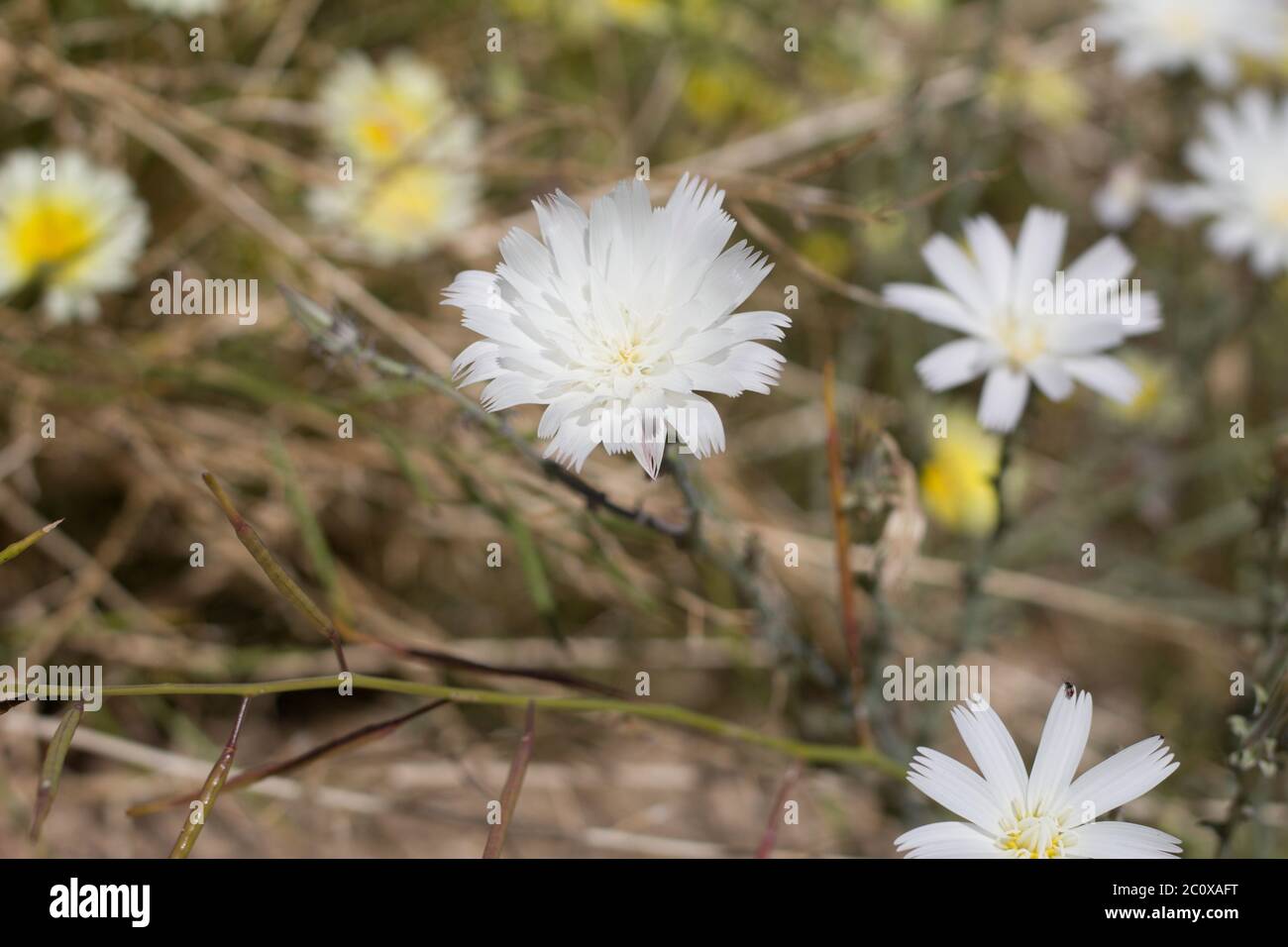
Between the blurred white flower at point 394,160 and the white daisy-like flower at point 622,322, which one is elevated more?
the blurred white flower at point 394,160

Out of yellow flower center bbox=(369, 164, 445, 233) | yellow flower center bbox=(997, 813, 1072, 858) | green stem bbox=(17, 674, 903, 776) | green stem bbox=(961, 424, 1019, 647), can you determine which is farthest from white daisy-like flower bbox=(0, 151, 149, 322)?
yellow flower center bbox=(997, 813, 1072, 858)

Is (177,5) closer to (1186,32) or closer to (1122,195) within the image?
(1122,195)

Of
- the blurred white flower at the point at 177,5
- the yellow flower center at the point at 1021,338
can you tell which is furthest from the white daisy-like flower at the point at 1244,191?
the blurred white flower at the point at 177,5

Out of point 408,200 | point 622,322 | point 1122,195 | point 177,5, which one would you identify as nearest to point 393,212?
point 408,200

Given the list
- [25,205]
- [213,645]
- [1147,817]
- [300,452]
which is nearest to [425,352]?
[300,452]

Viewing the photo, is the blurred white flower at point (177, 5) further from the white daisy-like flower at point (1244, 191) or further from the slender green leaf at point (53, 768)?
the white daisy-like flower at point (1244, 191)

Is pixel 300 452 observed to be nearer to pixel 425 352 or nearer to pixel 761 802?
pixel 425 352
